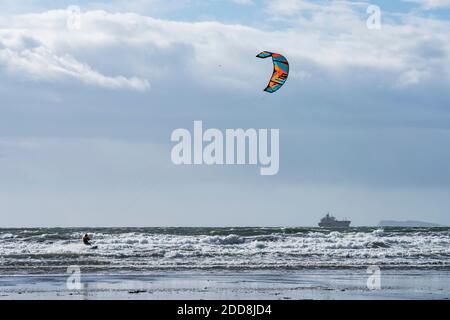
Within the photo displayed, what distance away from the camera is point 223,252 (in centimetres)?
3425

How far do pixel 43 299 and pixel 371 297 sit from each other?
767cm

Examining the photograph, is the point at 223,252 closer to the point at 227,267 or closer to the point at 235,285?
the point at 227,267

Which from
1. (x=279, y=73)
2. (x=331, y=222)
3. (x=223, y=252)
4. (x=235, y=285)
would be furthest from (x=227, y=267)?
(x=331, y=222)

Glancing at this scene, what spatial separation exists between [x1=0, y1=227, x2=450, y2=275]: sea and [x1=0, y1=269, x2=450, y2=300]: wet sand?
6.49 ft

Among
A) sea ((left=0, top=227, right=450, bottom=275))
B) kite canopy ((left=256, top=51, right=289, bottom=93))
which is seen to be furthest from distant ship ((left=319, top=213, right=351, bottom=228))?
kite canopy ((left=256, top=51, right=289, bottom=93))

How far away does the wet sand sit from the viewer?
1875 centimetres

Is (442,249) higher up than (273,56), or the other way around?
(273,56)

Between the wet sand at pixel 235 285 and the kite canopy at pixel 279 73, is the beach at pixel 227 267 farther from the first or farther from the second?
the kite canopy at pixel 279 73

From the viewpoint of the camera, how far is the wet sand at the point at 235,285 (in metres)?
18.8

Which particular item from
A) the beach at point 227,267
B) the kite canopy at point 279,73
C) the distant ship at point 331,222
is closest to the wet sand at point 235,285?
the beach at point 227,267

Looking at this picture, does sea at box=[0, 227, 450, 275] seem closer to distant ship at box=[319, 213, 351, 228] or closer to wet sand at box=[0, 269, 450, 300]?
wet sand at box=[0, 269, 450, 300]
